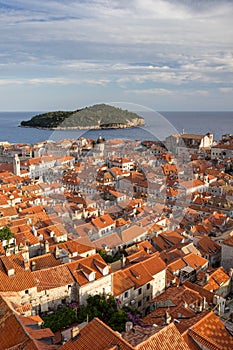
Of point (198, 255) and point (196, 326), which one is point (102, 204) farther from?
point (196, 326)

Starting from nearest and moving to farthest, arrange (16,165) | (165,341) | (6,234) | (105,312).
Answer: (165,341), (105,312), (6,234), (16,165)

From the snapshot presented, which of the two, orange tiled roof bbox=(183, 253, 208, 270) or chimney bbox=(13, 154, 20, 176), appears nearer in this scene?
orange tiled roof bbox=(183, 253, 208, 270)

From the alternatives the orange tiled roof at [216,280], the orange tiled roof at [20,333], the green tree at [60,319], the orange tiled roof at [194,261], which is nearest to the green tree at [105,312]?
the green tree at [60,319]

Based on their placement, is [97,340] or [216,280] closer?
[97,340]

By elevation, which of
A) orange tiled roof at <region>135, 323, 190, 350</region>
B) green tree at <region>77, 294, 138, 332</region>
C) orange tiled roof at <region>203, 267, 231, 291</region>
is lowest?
orange tiled roof at <region>203, 267, 231, 291</region>

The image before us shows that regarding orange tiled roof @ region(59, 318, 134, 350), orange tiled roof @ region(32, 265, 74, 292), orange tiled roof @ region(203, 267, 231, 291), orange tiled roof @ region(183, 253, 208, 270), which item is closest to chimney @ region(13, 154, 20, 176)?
orange tiled roof @ region(183, 253, 208, 270)

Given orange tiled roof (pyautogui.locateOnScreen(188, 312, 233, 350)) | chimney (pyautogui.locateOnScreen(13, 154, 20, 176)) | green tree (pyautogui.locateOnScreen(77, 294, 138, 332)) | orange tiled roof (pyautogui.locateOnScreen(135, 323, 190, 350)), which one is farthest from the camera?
chimney (pyautogui.locateOnScreen(13, 154, 20, 176))

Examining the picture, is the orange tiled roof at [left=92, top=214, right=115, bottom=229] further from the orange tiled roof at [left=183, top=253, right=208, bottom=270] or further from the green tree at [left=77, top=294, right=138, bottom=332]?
the green tree at [left=77, top=294, right=138, bottom=332]

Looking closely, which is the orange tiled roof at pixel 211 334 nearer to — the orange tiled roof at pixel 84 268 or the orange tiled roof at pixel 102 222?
the orange tiled roof at pixel 84 268

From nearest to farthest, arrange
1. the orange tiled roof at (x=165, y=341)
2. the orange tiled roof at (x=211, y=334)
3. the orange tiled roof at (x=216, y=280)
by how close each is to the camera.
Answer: the orange tiled roof at (x=165, y=341) → the orange tiled roof at (x=211, y=334) → the orange tiled roof at (x=216, y=280)

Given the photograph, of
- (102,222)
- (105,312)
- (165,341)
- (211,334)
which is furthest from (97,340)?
(102,222)

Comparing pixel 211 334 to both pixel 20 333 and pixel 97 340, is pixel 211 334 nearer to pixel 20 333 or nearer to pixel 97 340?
pixel 97 340

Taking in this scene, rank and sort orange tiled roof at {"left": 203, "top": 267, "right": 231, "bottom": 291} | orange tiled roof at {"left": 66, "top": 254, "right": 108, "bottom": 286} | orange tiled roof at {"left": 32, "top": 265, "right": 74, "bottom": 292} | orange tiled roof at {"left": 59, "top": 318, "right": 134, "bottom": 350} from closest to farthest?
1. orange tiled roof at {"left": 59, "top": 318, "right": 134, "bottom": 350}
2. orange tiled roof at {"left": 32, "top": 265, "right": 74, "bottom": 292}
3. orange tiled roof at {"left": 66, "top": 254, "right": 108, "bottom": 286}
4. orange tiled roof at {"left": 203, "top": 267, "right": 231, "bottom": 291}
